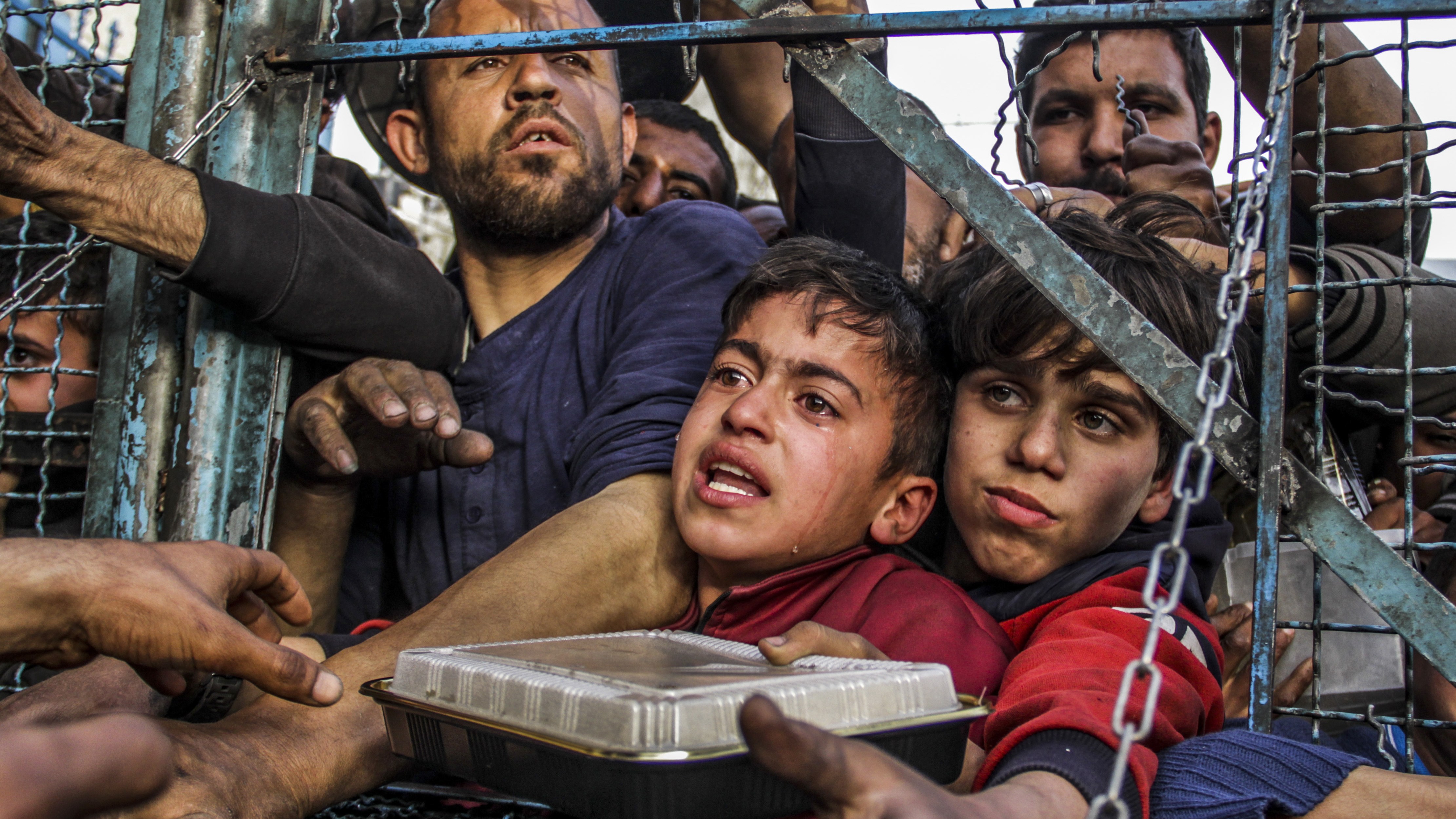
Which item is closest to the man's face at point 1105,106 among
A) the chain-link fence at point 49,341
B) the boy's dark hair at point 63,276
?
the chain-link fence at point 49,341

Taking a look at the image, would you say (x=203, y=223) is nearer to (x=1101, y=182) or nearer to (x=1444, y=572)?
(x=1444, y=572)

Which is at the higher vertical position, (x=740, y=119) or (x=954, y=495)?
(x=740, y=119)

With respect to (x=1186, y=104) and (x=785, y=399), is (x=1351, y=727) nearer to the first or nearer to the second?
(x=785, y=399)

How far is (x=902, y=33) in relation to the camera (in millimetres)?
1342

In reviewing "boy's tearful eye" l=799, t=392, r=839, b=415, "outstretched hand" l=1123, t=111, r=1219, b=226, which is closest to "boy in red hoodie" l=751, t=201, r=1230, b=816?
"boy's tearful eye" l=799, t=392, r=839, b=415

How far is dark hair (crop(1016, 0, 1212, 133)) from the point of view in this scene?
2.99 m

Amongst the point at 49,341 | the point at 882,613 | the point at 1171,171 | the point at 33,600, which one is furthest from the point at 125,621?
the point at 1171,171

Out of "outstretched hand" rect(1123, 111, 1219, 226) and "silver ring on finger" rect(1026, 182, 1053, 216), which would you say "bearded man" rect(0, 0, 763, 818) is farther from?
"outstretched hand" rect(1123, 111, 1219, 226)

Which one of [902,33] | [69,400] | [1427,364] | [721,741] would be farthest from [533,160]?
[1427,364]

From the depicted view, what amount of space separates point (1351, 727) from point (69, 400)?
112 inches

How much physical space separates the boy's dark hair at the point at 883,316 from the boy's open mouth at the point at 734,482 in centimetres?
23

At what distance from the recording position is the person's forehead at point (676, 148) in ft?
10.7

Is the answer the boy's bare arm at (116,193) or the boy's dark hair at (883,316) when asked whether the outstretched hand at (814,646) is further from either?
the boy's bare arm at (116,193)

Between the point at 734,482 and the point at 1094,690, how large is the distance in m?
0.67
